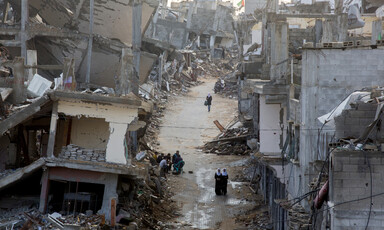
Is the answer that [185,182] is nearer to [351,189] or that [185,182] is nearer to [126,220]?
[126,220]

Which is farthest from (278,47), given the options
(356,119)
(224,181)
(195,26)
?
(195,26)

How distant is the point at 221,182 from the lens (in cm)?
2753

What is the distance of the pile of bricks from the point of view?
60.6 ft

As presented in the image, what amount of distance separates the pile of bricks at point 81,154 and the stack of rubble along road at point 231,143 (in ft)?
56.1

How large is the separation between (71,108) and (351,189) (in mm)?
9182

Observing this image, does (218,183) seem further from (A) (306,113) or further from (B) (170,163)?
(A) (306,113)

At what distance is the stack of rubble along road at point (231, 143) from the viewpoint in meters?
35.4

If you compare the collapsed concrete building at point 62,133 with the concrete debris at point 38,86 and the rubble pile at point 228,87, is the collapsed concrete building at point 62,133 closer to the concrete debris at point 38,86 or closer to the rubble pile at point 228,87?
the concrete debris at point 38,86

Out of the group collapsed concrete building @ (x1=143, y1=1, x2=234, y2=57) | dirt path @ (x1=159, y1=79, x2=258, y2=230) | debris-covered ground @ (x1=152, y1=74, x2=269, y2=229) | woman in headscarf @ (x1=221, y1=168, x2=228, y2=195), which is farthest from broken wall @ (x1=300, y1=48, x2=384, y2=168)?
collapsed concrete building @ (x1=143, y1=1, x2=234, y2=57)

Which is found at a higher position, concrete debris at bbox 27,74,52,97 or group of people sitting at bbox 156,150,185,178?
concrete debris at bbox 27,74,52,97

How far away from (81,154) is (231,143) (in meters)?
18.4

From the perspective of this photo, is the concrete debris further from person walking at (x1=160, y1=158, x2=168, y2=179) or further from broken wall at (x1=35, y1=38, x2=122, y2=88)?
person walking at (x1=160, y1=158, x2=168, y2=179)

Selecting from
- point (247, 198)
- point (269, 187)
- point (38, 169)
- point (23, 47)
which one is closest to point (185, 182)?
point (247, 198)

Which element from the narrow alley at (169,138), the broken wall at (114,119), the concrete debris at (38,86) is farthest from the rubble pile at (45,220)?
the concrete debris at (38,86)
